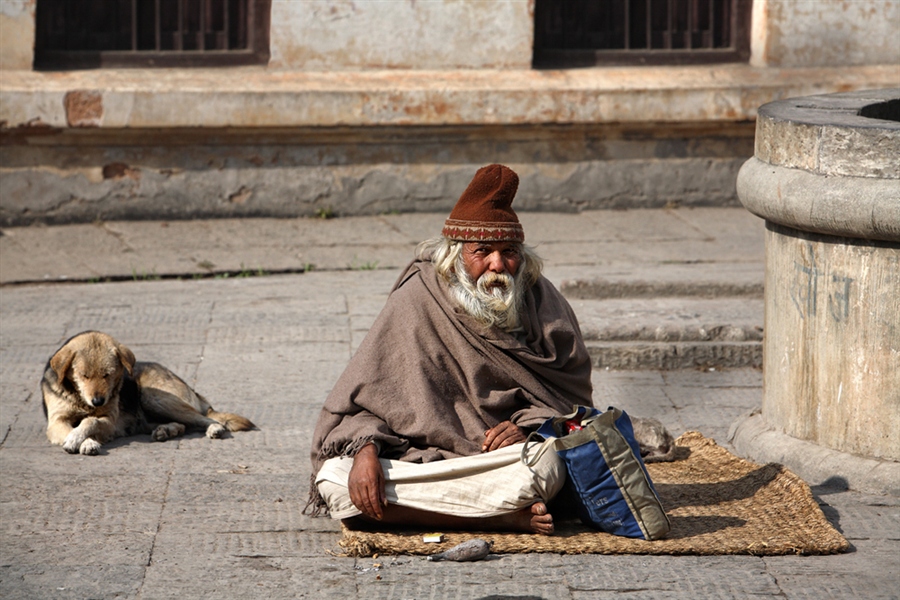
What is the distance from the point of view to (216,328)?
6.75 m

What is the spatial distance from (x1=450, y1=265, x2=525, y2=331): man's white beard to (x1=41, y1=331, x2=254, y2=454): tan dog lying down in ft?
4.98

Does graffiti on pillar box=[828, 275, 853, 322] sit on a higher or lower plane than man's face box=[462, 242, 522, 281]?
lower

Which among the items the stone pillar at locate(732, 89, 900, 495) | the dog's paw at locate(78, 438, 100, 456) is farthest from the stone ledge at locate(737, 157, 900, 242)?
the dog's paw at locate(78, 438, 100, 456)

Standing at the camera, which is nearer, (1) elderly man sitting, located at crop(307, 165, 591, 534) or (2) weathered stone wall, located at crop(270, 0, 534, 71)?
(1) elderly man sitting, located at crop(307, 165, 591, 534)

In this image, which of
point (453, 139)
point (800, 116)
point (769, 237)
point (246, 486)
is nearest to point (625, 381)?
point (769, 237)

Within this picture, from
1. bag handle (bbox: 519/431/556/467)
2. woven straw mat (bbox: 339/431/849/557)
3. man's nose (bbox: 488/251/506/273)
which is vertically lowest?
woven straw mat (bbox: 339/431/849/557)

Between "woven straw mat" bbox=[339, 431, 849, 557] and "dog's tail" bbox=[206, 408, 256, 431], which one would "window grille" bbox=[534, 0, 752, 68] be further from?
"woven straw mat" bbox=[339, 431, 849, 557]

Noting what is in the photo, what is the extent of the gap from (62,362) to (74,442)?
36 centimetres

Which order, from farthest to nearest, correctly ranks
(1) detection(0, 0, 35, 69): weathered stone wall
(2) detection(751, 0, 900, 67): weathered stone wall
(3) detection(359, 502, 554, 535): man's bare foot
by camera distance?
(2) detection(751, 0, 900, 67): weathered stone wall < (1) detection(0, 0, 35, 69): weathered stone wall < (3) detection(359, 502, 554, 535): man's bare foot

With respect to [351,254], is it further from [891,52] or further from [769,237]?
[891,52]

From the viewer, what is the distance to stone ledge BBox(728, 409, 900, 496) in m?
4.50

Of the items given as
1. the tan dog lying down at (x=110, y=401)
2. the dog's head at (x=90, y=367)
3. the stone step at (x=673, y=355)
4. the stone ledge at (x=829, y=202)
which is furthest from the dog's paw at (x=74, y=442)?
the stone ledge at (x=829, y=202)

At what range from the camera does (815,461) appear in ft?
15.3

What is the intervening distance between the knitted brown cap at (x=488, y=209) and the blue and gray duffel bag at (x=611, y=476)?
2.20ft
